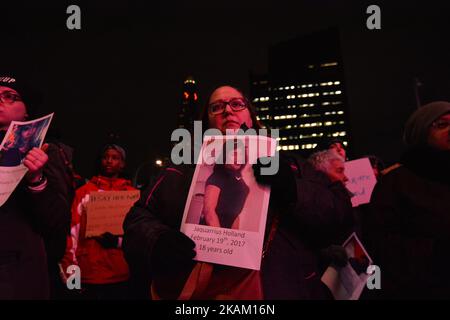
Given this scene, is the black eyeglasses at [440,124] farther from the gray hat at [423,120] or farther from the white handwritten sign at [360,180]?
the white handwritten sign at [360,180]

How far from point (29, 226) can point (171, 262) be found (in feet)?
3.07

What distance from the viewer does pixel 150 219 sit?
1.94m

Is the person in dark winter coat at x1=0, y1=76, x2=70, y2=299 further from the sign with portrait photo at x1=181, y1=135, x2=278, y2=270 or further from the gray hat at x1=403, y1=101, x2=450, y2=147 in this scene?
the gray hat at x1=403, y1=101, x2=450, y2=147

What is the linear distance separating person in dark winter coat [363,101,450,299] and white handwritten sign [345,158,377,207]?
1.56 meters

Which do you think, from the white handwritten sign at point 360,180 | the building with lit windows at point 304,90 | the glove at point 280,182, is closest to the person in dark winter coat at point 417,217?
the glove at point 280,182

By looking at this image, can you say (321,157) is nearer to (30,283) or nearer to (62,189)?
(62,189)

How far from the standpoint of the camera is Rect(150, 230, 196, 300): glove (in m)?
1.65

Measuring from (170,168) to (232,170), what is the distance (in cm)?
49

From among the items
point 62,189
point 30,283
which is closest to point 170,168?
point 62,189

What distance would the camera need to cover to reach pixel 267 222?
1.79m

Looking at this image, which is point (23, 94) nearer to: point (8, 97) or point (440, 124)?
point (8, 97)

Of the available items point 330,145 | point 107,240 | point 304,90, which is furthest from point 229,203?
point 304,90

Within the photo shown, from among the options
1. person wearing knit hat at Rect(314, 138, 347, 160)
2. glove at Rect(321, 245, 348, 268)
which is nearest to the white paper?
glove at Rect(321, 245, 348, 268)

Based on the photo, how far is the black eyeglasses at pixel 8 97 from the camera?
2.13 m
